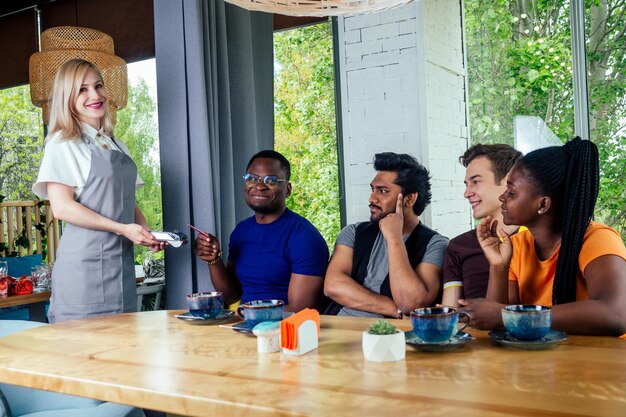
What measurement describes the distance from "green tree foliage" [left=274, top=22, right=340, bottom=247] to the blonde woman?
3.31 m

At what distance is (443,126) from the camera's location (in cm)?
324

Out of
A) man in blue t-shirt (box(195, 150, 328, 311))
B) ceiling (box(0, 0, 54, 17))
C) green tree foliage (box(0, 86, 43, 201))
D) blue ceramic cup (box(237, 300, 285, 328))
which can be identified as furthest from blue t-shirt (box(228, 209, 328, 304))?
green tree foliage (box(0, 86, 43, 201))

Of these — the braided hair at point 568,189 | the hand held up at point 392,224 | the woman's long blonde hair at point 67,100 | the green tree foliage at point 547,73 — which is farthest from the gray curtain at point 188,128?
the braided hair at point 568,189

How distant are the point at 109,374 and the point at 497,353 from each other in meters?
0.79

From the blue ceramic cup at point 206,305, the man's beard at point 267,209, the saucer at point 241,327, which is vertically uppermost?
the man's beard at point 267,209

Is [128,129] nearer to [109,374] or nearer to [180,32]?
[180,32]

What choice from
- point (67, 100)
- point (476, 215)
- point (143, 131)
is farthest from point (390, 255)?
point (143, 131)

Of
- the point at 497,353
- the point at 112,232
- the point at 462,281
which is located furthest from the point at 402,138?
the point at 497,353

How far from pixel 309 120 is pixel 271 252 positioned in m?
3.52

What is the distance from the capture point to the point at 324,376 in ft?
4.06

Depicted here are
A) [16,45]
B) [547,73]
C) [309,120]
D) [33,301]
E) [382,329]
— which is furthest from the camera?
[16,45]

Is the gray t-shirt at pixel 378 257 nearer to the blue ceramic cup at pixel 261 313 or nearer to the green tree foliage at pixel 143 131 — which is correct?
the blue ceramic cup at pixel 261 313

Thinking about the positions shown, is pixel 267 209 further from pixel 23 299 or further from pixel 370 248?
pixel 23 299

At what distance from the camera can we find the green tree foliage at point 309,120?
19.0 ft
